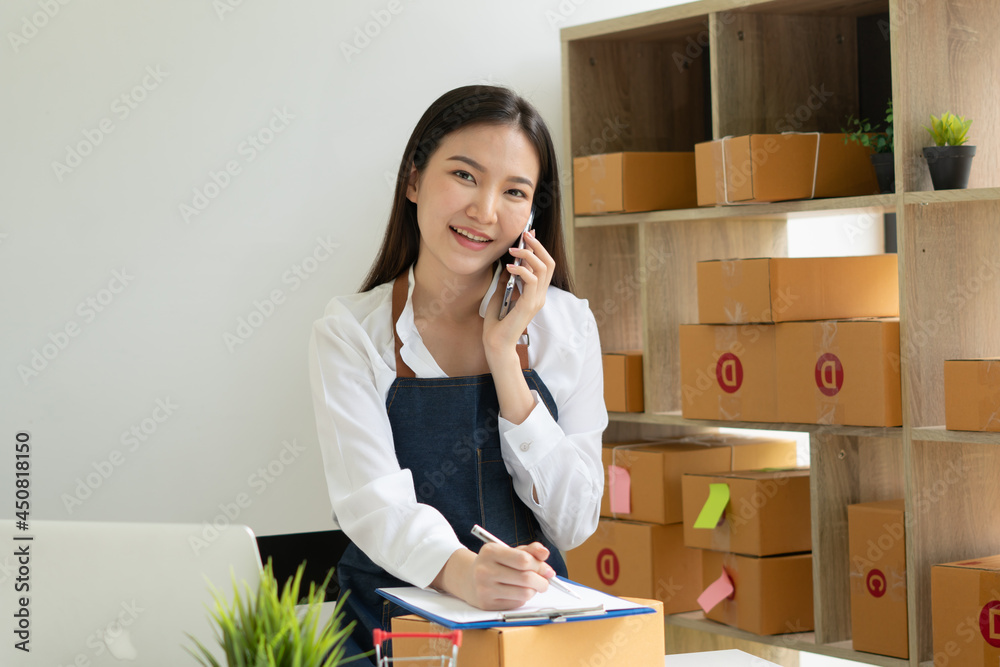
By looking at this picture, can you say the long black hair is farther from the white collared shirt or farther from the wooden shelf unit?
the wooden shelf unit

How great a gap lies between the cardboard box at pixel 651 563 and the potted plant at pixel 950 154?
1107mm

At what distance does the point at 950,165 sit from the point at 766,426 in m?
0.72

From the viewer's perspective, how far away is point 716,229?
9.10ft

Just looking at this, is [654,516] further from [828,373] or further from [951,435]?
[951,435]

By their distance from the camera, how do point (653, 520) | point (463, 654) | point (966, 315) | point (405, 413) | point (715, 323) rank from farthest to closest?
point (653, 520)
point (715, 323)
point (966, 315)
point (405, 413)
point (463, 654)

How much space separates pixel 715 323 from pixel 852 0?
0.87 m


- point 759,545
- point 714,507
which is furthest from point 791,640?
point 714,507

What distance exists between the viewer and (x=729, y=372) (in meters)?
2.46

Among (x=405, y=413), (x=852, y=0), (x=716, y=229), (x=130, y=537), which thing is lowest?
(x=130, y=537)

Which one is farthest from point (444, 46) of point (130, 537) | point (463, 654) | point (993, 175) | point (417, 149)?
point (463, 654)

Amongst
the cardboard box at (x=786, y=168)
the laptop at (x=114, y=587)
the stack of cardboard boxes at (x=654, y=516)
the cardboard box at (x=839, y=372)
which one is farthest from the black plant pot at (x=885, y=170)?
the laptop at (x=114, y=587)

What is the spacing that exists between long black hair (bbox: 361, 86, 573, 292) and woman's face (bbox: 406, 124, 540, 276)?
22mm

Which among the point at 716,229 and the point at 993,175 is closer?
the point at 993,175

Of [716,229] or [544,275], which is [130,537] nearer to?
[544,275]
